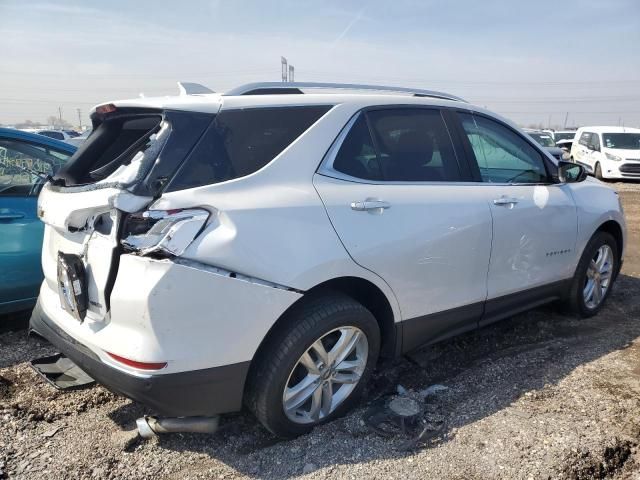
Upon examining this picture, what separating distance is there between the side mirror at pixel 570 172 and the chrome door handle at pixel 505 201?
0.74 metres

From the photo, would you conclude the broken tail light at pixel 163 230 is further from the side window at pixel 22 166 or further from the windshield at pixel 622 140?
the windshield at pixel 622 140

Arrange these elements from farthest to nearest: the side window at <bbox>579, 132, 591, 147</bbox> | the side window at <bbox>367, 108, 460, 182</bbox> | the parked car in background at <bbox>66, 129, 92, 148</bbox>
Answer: the side window at <bbox>579, 132, 591, 147</bbox> < the parked car in background at <bbox>66, 129, 92, 148</bbox> < the side window at <bbox>367, 108, 460, 182</bbox>

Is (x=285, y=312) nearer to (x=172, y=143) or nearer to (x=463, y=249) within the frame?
(x=172, y=143)

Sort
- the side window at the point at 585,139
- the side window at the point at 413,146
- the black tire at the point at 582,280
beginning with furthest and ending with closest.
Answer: the side window at the point at 585,139 < the black tire at the point at 582,280 < the side window at the point at 413,146

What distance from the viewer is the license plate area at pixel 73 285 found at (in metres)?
2.42

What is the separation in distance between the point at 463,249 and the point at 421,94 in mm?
1049

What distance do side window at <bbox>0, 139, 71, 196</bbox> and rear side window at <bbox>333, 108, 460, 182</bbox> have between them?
99.6 inches

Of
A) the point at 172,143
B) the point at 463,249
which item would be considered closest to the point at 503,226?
the point at 463,249

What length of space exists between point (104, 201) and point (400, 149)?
1.64 metres

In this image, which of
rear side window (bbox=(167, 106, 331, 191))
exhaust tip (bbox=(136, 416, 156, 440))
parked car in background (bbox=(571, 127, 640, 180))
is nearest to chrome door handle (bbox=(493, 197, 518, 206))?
rear side window (bbox=(167, 106, 331, 191))

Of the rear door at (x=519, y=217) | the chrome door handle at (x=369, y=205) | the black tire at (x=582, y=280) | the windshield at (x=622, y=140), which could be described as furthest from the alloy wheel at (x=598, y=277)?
the windshield at (x=622, y=140)

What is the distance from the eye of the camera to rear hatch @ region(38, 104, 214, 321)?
7.45 ft

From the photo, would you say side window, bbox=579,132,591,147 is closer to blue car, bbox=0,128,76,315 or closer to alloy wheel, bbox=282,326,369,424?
alloy wheel, bbox=282,326,369,424

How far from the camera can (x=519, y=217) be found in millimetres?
3518
